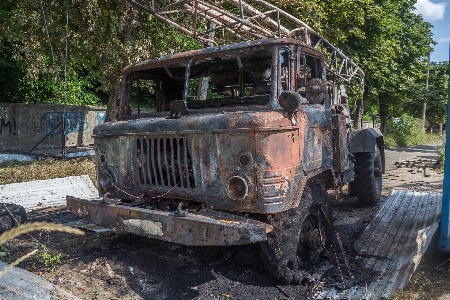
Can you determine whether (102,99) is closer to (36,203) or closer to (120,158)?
(36,203)

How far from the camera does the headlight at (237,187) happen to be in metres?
3.58

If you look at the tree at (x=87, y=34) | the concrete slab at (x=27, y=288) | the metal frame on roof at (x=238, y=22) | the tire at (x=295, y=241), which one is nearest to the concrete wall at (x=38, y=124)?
the tree at (x=87, y=34)

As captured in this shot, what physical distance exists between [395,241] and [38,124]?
15.9 meters

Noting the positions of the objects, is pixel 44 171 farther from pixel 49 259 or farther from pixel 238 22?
pixel 49 259

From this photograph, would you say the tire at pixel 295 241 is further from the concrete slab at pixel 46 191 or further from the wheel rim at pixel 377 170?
the concrete slab at pixel 46 191


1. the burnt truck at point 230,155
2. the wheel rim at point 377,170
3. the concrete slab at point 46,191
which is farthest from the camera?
the wheel rim at point 377,170

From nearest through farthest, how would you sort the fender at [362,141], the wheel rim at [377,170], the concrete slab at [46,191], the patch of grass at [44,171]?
1. the fender at [362,141]
2. the concrete slab at [46,191]
3. the wheel rim at [377,170]
4. the patch of grass at [44,171]

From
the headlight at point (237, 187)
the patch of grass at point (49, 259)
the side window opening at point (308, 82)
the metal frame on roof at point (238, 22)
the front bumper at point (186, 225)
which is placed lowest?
the patch of grass at point (49, 259)

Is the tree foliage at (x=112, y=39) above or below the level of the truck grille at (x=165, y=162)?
above

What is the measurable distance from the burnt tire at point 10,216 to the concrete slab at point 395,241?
377 centimetres

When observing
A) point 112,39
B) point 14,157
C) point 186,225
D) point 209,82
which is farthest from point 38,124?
point 186,225

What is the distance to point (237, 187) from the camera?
3.67 metres

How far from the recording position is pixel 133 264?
4.43 metres

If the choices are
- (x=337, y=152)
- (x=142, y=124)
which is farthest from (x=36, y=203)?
(x=337, y=152)
